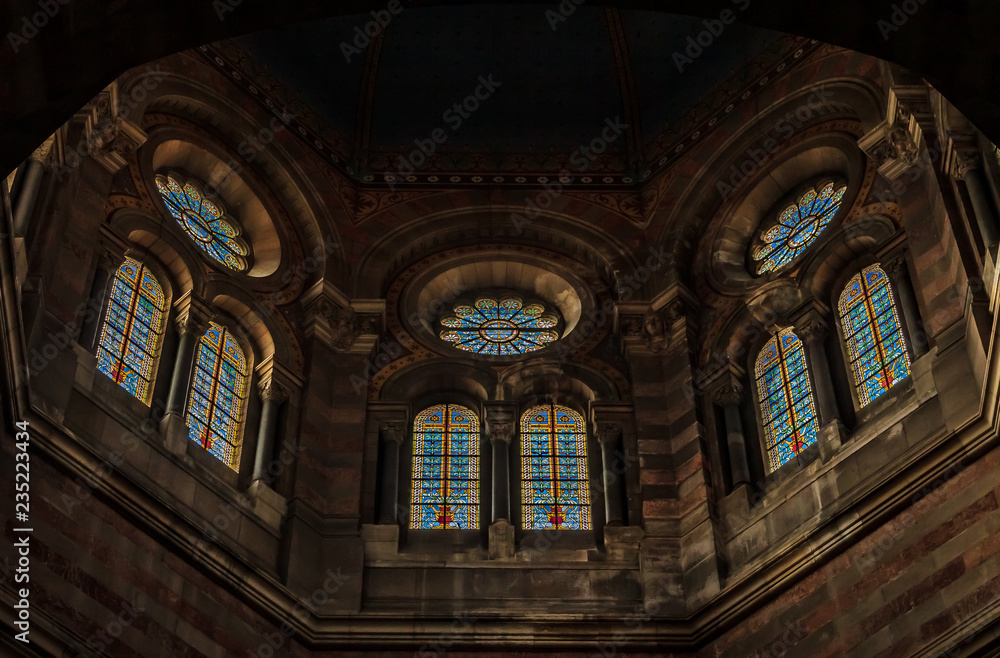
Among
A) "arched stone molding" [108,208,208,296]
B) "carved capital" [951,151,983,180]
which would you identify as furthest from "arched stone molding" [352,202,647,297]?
"carved capital" [951,151,983,180]

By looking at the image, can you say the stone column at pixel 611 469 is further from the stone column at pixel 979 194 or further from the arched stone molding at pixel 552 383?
the stone column at pixel 979 194

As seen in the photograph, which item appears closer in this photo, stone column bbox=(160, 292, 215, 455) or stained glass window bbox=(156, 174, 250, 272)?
stone column bbox=(160, 292, 215, 455)

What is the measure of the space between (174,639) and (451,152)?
11581 mm

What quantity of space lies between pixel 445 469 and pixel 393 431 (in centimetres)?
94

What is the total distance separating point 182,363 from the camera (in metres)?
19.5

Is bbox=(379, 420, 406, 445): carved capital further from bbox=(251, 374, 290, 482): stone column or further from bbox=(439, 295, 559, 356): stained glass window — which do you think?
bbox=(439, 295, 559, 356): stained glass window

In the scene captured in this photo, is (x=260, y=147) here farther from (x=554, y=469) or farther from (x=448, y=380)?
(x=554, y=469)

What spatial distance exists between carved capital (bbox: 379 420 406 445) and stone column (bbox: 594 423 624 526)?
2.86 metres

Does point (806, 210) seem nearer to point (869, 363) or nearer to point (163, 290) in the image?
point (869, 363)

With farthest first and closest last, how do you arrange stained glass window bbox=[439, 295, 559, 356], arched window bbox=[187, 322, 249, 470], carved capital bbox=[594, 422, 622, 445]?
stained glass window bbox=[439, 295, 559, 356] < carved capital bbox=[594, 422, 622, 445] < arched window bbox=[187, 322, 249, 470]

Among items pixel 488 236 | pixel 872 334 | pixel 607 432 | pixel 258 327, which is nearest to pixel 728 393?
pixel 607 432

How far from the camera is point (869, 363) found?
63.2 ft

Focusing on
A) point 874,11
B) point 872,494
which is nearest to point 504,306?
point 872,494

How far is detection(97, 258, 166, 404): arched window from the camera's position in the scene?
18.6m
